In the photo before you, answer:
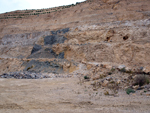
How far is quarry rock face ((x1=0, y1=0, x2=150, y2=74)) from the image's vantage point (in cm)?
1303

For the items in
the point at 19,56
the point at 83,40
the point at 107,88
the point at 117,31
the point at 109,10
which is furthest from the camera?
the point at 109,10

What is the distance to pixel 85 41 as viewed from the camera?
53.5ft

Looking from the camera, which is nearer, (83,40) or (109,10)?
(83,40)

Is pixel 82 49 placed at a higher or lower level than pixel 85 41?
lower

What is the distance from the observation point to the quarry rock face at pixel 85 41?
13031 mm

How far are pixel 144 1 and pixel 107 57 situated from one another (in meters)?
12.6

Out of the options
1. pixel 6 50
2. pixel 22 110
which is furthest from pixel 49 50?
pixel 22 110

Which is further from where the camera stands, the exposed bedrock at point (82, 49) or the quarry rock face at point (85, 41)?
the quarry rock face at point (85, 41)

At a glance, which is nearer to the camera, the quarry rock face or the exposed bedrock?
the exposed bedrock

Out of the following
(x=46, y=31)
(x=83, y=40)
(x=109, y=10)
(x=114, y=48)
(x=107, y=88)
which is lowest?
(x=107, y=88)

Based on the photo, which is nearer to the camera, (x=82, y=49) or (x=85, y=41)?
(x=82, y=49)

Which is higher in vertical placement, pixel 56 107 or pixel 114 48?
pixel 114 48

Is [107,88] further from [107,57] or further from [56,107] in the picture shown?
[107,57]

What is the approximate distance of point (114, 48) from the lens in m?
13.5
